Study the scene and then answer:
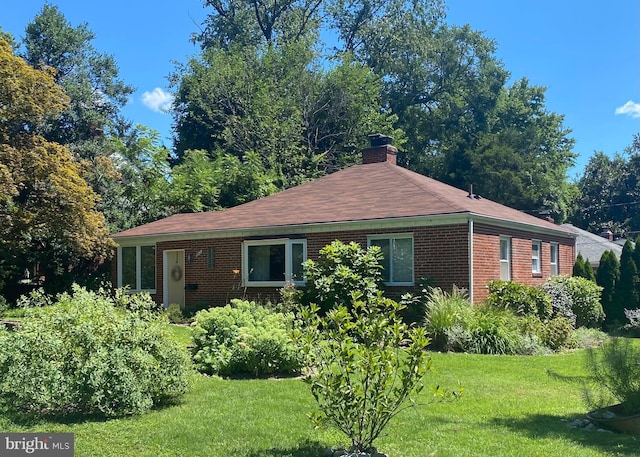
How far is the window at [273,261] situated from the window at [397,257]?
233cm

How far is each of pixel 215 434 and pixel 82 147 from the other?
75.0 feet

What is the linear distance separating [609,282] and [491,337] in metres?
9.36

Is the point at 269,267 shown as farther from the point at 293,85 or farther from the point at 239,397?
the point at 293,85

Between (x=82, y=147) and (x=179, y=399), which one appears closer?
(x=179, y=399)

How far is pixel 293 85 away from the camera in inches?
1328

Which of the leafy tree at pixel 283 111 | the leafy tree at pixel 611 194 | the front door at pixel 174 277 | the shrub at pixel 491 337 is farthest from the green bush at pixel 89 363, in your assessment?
the leafy tree at pixel 611 194

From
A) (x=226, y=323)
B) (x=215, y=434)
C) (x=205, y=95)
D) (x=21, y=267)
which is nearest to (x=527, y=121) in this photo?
(x=205, y=95)

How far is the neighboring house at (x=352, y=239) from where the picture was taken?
14.4 meters

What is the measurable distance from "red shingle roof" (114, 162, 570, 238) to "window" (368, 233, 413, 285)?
672 mm

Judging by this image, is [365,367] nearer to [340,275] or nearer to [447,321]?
[447,321]

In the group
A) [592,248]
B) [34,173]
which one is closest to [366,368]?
[34,173]

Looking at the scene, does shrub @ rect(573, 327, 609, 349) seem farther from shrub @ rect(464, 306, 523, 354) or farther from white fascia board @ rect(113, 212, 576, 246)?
white fascia board @ rect(113, 212, 576, 246)

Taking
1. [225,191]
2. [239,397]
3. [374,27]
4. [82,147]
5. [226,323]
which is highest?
[374,27]
